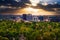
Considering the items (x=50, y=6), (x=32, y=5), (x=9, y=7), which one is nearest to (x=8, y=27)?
(x=9, y=7)

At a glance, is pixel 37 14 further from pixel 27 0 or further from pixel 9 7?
pixel 9 7

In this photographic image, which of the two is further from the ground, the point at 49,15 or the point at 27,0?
the point at 27,0

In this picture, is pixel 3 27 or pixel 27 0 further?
pixel 27 0

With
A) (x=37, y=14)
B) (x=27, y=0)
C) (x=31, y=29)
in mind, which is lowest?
(x=31, y=29)

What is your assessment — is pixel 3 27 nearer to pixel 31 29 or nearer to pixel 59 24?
pixel 31 29

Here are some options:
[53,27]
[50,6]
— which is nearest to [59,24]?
[53,27]

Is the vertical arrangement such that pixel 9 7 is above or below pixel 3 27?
above
